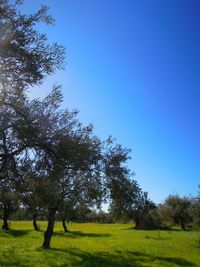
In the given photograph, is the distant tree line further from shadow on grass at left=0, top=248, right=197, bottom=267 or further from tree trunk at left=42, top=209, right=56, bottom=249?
tree trunk at left=42, top=209, right=56, bottom=249

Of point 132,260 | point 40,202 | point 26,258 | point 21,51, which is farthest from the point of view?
point 132,260

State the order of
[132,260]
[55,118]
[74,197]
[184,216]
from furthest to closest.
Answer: [184,216] < [74,197] < [132,260] < [55,118]

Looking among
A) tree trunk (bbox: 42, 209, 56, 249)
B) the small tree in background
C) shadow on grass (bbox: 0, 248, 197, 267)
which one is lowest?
shadow on grass (bbox: 0, 248, 197, 267)

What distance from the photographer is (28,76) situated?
12.9 m

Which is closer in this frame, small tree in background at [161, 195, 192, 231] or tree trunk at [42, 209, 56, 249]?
tree trunk at [42, 209, 56, 249]

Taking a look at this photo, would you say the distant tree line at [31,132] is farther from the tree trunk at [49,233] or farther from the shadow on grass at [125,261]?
the tree trunk at [49,233]

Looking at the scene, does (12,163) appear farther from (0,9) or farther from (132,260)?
(132,260)

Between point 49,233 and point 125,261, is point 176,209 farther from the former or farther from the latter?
point 125,261

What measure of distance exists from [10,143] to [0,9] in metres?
5.40

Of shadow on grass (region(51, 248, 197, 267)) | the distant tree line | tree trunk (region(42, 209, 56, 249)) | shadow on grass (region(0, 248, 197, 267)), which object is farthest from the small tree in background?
the distant tree line

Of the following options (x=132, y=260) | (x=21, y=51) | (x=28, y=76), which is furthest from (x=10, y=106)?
(x=132, y=260)

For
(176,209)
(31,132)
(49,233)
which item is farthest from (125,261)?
(176,209)

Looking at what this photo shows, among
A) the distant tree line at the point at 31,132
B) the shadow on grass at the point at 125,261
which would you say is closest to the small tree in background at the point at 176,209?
the shadow on grass at the point at 125,261

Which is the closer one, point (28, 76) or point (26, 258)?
point (28, 76)
